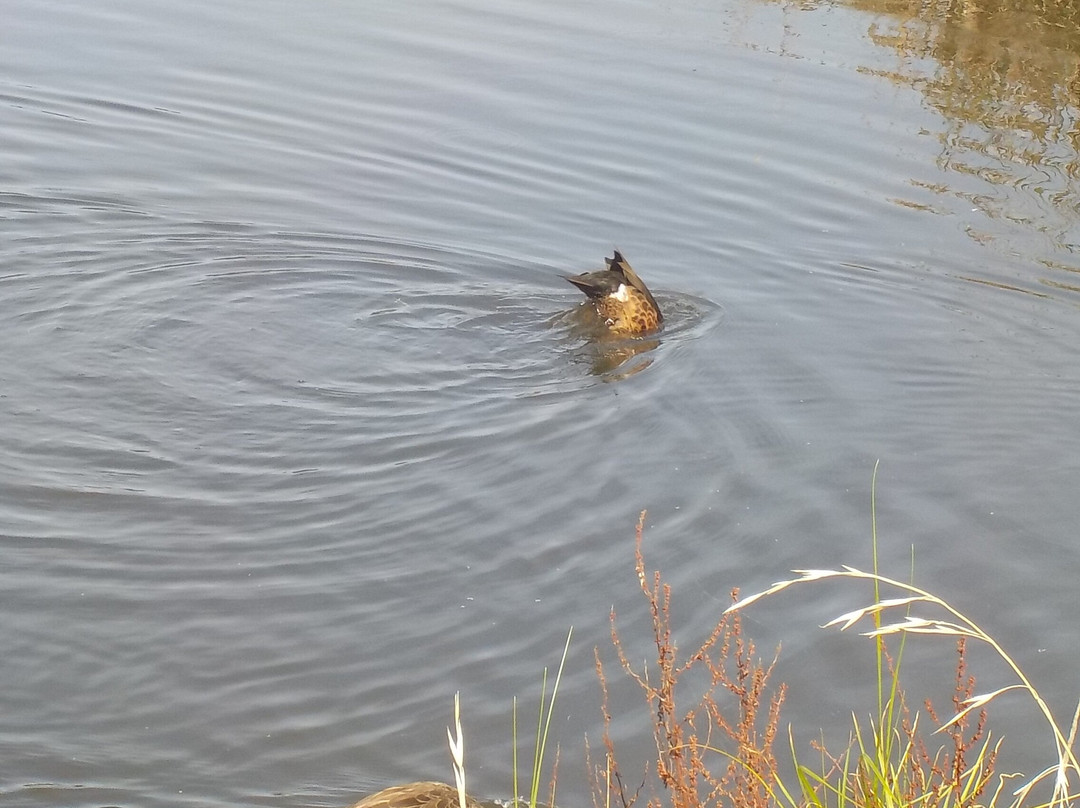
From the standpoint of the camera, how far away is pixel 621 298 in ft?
26.6

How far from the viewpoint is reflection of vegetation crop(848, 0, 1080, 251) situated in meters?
10.3

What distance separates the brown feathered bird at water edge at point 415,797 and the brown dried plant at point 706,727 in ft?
1.48

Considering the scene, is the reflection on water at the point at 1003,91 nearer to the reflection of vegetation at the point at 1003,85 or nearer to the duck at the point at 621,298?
the reflection of vegetation at the point at 1003,85

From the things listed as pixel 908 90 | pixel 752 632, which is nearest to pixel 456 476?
pixel 752 632

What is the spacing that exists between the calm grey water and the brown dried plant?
7.4 inches

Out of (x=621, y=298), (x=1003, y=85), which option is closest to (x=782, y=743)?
(x=621, y=298)

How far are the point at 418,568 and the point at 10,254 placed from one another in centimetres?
423

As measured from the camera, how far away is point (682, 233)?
9523 millimetres

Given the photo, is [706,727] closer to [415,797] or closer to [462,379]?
[415,797]

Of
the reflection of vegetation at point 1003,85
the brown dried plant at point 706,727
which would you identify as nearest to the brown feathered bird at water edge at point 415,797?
the brown dried plant at point 706,727

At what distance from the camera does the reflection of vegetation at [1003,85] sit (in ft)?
33.8

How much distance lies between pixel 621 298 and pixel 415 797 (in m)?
4.51

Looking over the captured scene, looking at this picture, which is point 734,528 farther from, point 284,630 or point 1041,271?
point 1041,271

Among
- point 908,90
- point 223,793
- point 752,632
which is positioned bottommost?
point 223,793
